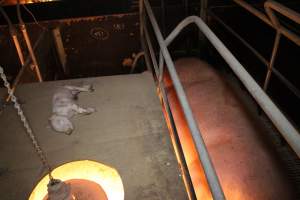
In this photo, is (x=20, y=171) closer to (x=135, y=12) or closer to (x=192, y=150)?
(x=192, y=150)

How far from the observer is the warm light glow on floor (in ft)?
5.73

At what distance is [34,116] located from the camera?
2645 millimetres

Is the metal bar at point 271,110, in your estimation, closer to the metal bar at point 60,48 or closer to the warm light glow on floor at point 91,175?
the warm light glow on floor at point 91,175

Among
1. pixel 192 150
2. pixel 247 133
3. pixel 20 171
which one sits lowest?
pixel 192 150

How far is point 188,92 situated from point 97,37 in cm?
284

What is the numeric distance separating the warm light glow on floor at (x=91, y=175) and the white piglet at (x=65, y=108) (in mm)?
595

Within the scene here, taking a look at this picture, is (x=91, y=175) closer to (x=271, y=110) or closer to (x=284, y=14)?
(x=271, y=110)

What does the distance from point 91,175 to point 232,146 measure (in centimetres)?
135

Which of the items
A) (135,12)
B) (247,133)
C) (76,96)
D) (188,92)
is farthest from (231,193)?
(135,12)

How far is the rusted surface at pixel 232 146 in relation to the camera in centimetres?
218

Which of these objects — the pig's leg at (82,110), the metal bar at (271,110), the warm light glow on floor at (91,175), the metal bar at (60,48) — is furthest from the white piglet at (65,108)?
the metal bar at (60,48)

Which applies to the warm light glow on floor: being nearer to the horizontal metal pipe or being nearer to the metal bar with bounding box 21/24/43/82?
the horizontal metal pipe

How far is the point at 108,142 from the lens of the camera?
231 cm

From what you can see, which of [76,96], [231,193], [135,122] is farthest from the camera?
[76,96]
